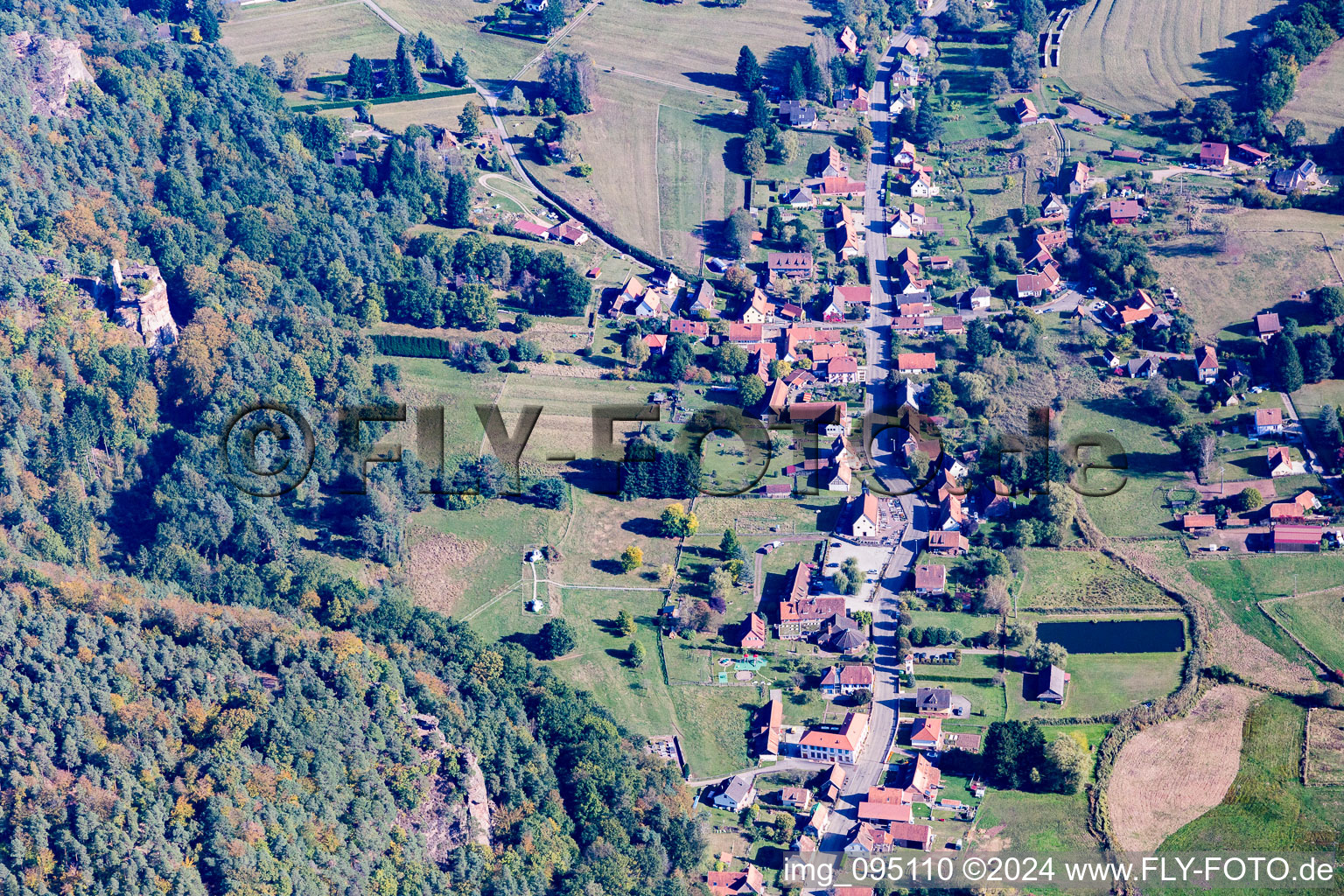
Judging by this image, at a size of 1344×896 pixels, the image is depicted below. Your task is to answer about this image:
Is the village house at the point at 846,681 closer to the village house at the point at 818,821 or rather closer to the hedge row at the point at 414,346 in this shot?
the village house at the point at 818,821

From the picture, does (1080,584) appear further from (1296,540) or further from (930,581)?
(1296,540)

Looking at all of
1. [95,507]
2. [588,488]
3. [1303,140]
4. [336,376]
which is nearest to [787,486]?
[588,488]

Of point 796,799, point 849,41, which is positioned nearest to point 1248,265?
point 849,41

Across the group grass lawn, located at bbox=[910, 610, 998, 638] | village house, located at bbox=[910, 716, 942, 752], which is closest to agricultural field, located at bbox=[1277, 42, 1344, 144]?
grass lawn, located at bbox=[910, 610, 998, 638]

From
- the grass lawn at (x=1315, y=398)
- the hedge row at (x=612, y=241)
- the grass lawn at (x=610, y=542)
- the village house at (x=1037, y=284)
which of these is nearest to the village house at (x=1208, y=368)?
the grass lawn at (x=1315, y=398)

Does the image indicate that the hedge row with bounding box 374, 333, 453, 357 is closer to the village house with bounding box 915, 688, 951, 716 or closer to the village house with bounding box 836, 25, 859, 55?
the village house with bounding box 915, 688, 951, 716

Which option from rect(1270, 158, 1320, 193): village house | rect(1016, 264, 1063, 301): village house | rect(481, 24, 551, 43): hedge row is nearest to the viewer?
rect(1016, 264, 1063, 301): village house
